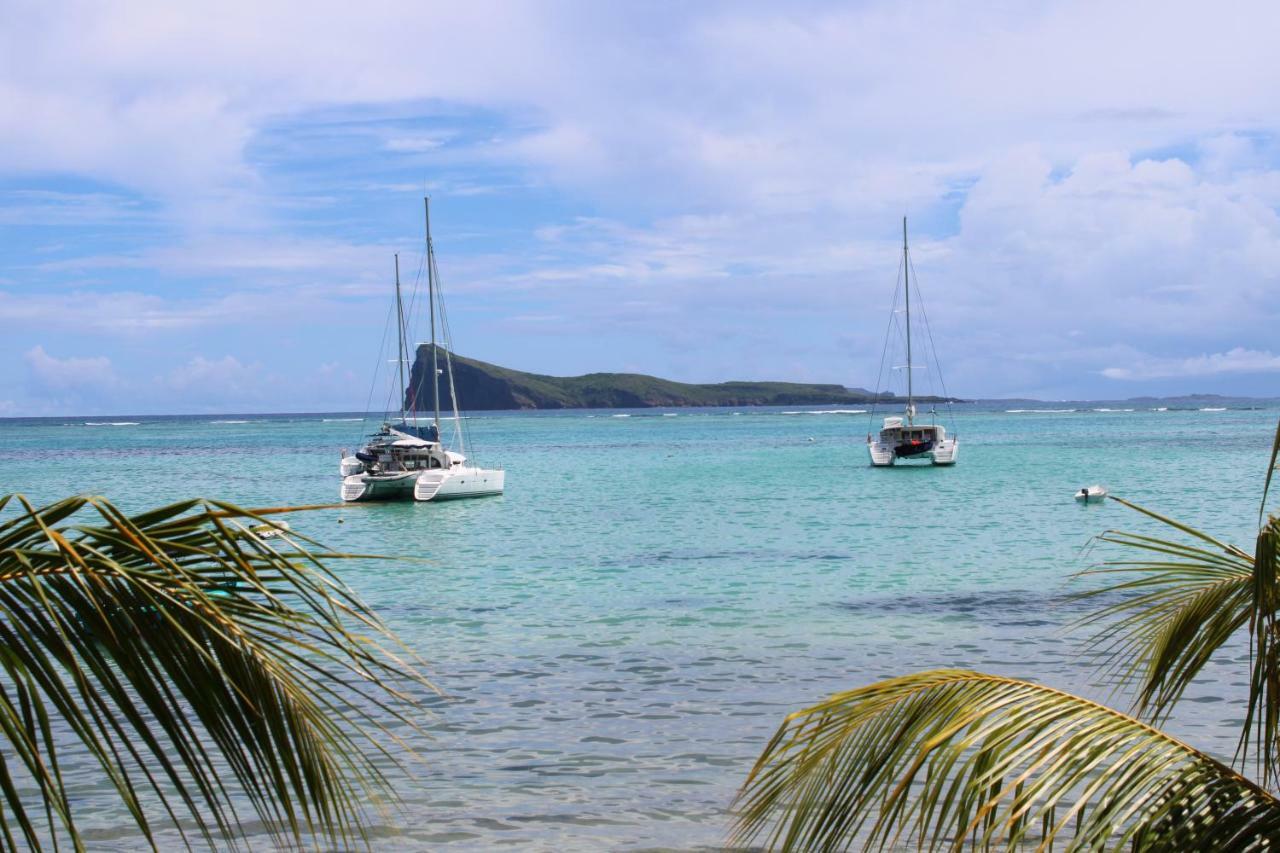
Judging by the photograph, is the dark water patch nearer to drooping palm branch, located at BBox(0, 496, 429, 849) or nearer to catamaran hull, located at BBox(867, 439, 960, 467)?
drooping palm branch, located at BBox(0, 496, 429, 849)

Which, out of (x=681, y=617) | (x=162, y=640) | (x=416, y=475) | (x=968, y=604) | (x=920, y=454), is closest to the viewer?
(x=162, y=640)

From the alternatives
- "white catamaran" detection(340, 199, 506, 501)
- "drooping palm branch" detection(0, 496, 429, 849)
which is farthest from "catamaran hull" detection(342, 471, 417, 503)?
"drooping palm branch" detection(0, 496, 429, 849)

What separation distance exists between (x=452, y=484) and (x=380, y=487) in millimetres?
2771

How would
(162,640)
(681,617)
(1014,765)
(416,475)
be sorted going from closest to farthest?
(162,640), (1014,765), (681,617), (416,475)

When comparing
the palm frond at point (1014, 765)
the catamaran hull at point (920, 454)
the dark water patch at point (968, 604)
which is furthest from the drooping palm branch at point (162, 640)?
the catamaran hull at point (920, 454)

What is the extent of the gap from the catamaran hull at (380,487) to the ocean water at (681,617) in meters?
1.08

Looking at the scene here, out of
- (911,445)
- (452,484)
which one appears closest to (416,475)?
(452,484)

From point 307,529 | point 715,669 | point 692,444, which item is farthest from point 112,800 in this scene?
point 692,444

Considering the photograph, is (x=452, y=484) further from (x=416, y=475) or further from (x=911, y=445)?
(x=911, y=445)

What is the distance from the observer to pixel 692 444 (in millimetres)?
103062

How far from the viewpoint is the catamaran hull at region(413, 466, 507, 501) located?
1796 inches

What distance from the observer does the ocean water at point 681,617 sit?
1041 centimetres

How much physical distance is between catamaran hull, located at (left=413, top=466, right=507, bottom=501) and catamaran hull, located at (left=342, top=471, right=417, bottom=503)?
51 centimetres

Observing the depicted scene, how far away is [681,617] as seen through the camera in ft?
61.8
